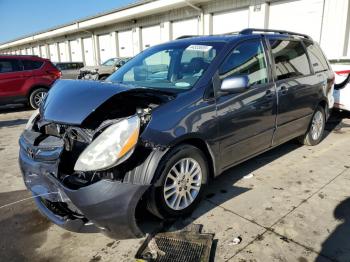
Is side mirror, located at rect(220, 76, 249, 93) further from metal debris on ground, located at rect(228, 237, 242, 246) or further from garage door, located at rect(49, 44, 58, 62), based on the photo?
garage door, located at rect(49, 44, 58, 62)

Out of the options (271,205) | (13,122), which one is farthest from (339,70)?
(13,122)

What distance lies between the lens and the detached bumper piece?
231cm

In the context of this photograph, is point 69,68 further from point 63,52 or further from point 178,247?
point 178,247

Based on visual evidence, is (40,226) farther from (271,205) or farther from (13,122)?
(13,122)

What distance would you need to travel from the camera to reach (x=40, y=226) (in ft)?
9.95

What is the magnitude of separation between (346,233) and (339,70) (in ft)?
16.3

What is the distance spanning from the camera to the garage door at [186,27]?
15953 millimetres

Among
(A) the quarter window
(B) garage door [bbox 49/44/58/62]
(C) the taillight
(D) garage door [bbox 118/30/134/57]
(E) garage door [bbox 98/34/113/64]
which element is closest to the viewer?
(A) the quarter window

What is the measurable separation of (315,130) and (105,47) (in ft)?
72.6

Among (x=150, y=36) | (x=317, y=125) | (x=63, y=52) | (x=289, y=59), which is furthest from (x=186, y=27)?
(x=63, y=52)

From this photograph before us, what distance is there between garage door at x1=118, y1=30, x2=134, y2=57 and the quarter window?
18.5m

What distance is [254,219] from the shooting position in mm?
3000

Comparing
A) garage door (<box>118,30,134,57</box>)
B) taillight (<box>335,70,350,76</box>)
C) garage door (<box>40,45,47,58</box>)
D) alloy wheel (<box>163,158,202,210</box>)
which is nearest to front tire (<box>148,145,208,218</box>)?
alloy wheel (<box>163,158,202,210</box>)

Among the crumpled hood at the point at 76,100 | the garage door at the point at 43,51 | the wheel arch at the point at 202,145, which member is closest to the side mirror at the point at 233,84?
the wheel arch at the point at 202,145
